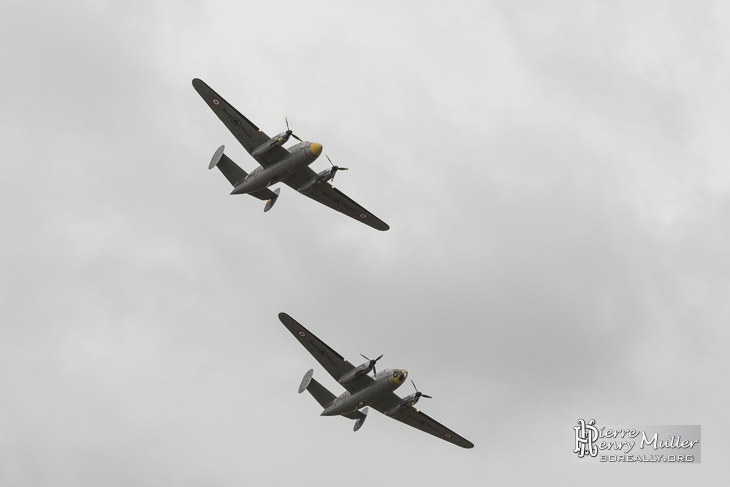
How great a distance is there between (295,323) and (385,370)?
8270 mm

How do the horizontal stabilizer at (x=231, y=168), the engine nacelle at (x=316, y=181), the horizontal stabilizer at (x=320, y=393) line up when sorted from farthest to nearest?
the horizontal stabilizer at (x=231, y=168), the horizontal stabilizer at (x=320, y=393), the engine nacelle at (x=316, y=181)

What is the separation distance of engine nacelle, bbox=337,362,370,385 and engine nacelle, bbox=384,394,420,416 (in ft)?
20.4

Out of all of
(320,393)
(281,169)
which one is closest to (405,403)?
(320,393)

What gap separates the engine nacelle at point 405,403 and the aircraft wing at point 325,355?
516cm

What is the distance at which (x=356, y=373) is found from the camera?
74.0 m

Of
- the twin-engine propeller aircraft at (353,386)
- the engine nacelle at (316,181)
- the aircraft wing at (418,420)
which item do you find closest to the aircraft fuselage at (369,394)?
the twin-engine propeller aircraft at (353,386)

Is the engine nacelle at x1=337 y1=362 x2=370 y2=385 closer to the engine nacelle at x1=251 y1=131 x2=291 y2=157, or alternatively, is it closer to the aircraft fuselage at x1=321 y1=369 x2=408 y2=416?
the aircraft fuselage at x1=321 y1=369 x2=408 y2=416

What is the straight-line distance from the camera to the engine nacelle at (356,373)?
73.7 metres

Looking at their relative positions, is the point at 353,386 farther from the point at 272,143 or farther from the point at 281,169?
the point at 272,143

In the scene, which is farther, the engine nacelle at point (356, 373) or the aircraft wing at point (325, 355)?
the aircraft wing at point (325, 355)

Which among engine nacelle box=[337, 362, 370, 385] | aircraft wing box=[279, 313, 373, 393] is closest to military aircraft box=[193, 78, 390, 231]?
aircraft wing box=[279, 313, 373, 393]

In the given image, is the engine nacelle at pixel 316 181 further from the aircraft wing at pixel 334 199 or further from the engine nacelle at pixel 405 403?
the engine nacelle at pixel 405 403

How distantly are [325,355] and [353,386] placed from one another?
3.39 meters

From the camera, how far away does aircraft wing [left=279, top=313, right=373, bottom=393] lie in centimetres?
7469
